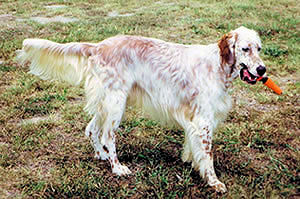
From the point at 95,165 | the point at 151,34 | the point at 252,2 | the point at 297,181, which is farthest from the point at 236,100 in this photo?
the point at 252,2

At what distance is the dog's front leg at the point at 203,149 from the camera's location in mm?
3297


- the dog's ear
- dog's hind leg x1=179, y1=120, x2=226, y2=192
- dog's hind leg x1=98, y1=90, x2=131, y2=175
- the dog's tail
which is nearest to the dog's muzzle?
the dog's ear

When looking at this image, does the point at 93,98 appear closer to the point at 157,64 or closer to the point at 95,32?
the point at 157,64

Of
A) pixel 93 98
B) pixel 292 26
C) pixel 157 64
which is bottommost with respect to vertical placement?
pixel 292 26

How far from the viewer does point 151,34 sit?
8.10m

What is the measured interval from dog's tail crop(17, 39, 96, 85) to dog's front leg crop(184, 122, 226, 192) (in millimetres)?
1251

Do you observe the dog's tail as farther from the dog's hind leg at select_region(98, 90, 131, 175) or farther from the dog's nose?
the dog's nose

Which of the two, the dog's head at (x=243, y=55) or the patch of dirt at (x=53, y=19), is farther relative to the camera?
the patch of dirt at (x=53, y=19)

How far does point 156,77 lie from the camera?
3404mm

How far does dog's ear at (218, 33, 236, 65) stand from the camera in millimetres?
3168

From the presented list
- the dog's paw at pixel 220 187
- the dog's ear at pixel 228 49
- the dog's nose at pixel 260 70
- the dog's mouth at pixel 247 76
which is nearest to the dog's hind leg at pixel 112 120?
the dog's paw at pixel 220 187

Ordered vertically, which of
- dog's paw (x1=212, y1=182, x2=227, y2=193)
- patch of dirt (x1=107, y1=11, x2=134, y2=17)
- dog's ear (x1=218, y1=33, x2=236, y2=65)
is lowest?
patch of dirt (x1=107, y1=11, x2=134, y2=17)

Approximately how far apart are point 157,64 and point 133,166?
1118 millimetres

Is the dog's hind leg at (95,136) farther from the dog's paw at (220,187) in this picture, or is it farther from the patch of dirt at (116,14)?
the patch of dirt at (116,14)
